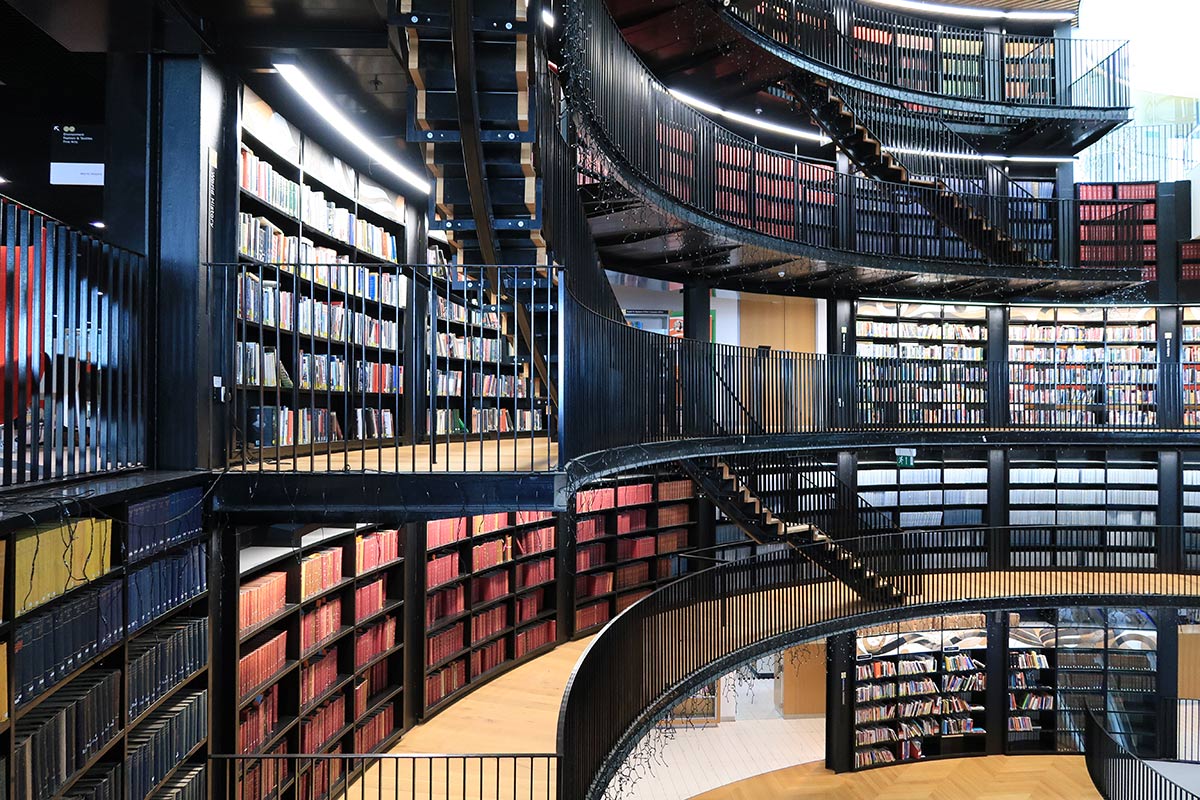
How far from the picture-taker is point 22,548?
276 cm

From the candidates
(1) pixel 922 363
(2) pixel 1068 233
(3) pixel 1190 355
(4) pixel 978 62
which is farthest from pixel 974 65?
(3) pixel 1190 355

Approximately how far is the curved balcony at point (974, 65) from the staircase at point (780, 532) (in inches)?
176

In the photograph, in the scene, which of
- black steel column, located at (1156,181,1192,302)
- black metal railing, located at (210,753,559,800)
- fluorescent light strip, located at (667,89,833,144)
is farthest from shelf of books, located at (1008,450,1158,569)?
black metal railing, located at (210,753,559,800)

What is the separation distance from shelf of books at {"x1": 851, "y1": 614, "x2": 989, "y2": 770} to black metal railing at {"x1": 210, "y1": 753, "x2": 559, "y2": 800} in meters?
6.09

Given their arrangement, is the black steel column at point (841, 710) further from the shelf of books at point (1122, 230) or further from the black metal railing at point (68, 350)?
the black metal railing at point (68, 350)

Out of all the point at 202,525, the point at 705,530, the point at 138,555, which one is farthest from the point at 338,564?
the point at 705,530

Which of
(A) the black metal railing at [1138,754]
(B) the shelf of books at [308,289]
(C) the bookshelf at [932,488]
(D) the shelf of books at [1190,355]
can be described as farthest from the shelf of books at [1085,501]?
(B) the shelf of books at [308,289]

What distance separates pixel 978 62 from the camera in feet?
36.1

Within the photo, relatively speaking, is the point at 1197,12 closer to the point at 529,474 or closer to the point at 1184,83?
the point at 1184,83

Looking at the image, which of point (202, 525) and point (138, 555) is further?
point (202, 525)

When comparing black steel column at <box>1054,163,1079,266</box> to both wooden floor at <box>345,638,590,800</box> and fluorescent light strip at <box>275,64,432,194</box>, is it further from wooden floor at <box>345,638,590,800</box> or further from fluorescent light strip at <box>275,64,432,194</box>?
fluorescent light strip at <box>275,64,432,194</box>

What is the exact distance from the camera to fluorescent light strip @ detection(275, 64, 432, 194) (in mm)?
4682

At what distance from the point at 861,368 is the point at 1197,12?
21.4ft

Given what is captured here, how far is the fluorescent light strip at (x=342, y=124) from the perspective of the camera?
4682 millimetres
